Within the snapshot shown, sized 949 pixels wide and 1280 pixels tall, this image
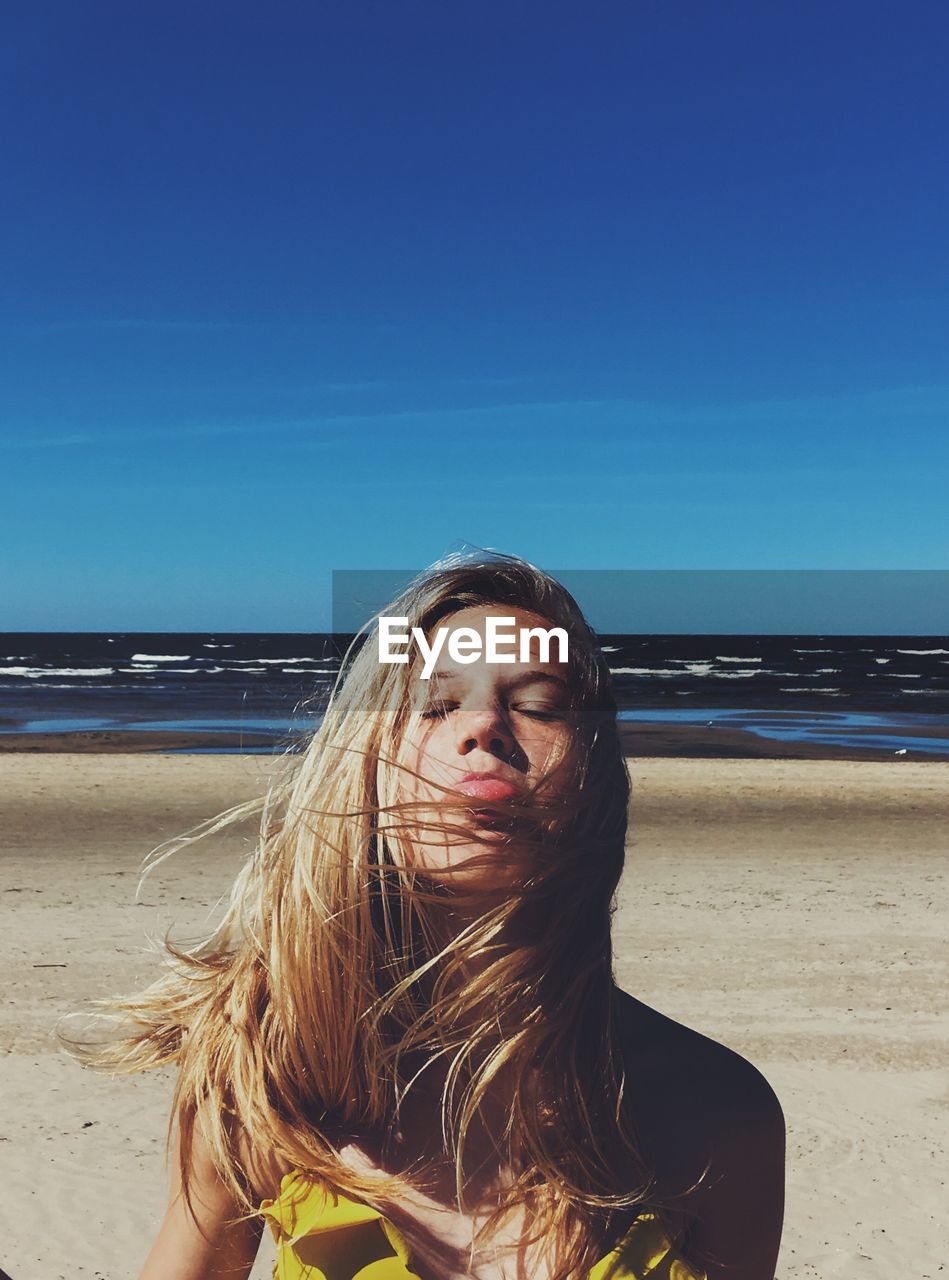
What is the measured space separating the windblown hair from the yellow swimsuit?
0.04 meters

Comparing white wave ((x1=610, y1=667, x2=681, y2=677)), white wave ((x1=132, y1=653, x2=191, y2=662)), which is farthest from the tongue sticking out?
white wave ((x1=132, y1=653, x2=191, y2=662))

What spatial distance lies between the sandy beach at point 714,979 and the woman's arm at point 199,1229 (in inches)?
116

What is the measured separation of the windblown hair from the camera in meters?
1.51

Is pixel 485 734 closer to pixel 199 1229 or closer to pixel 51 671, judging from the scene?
pixel 199 1229

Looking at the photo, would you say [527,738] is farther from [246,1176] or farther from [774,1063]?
[774,1063]

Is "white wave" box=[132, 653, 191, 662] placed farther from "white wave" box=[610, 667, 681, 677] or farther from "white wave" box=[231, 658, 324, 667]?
"white wave" box=[610, 667, 681, 677]

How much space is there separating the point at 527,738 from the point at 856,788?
1715cm

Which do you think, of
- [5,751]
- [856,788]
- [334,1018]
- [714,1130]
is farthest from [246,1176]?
[5,751]

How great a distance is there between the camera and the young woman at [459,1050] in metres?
1.49

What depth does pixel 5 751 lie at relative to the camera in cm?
2247

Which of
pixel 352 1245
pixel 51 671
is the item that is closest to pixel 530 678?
pixel 352 1245

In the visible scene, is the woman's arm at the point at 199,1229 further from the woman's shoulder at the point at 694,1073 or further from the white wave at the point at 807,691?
the white wave at the point at 807,691

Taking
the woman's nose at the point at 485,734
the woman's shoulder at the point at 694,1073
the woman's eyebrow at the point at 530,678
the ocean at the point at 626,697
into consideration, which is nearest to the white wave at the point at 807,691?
the ocean at the point at 626,697

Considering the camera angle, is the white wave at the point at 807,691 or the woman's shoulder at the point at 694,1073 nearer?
the woman's shoulder at the point at 694,1073
